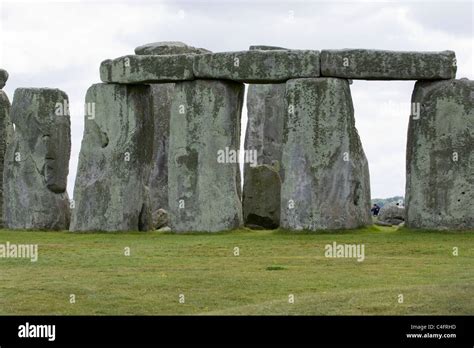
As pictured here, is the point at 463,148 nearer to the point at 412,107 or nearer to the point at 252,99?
the point at 412,107

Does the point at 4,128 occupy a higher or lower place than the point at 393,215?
higher

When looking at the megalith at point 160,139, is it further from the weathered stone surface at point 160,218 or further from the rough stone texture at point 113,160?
the rough stone texture at point 113,160

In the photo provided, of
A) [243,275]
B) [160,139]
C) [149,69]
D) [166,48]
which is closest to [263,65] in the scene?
[149,69]

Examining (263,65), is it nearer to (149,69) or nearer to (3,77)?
(149,69)

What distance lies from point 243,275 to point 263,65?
8.85 m

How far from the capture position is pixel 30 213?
3812cm

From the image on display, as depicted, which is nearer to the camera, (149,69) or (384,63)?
(384,63)

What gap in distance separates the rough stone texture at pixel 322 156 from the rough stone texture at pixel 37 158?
6.38 metres

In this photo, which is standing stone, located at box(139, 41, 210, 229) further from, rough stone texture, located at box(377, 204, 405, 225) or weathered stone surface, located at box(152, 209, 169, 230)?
rough stone texture, located at box(377, 204, 405, 225)

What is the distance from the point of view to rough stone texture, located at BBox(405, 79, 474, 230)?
34.6 m

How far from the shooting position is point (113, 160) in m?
37.1
